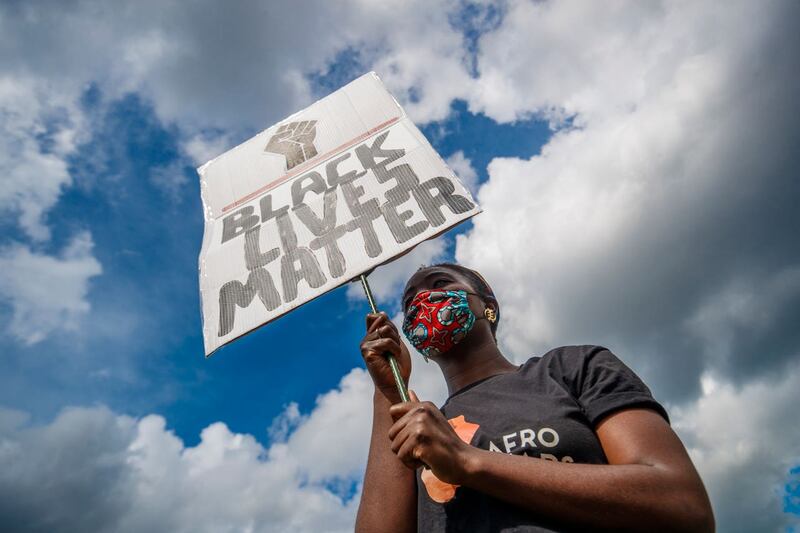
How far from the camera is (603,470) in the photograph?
6.56 ft

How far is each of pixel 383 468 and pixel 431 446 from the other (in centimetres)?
94

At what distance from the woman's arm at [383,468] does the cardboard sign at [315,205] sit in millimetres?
414

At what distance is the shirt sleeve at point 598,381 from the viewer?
2.32 metres

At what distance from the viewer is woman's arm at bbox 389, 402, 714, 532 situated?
193 centimetres

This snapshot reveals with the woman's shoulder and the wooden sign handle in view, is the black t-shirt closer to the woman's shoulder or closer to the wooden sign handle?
the woman's shoulder

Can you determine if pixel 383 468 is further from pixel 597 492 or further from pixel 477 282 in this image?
pixel 477 282

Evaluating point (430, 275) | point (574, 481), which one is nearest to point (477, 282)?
point (430, 275)

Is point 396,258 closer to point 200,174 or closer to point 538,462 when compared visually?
point 538,462

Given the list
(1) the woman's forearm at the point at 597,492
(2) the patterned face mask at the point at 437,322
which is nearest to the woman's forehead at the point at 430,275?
(2) the patterned face mask at the point at 437,322

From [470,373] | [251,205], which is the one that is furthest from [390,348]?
[251,205]

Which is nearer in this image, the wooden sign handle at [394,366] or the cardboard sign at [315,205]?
the wooden sign handle at [394,366]

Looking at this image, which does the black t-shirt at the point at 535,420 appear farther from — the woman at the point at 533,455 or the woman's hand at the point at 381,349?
the woman's hand at the point at 381,349

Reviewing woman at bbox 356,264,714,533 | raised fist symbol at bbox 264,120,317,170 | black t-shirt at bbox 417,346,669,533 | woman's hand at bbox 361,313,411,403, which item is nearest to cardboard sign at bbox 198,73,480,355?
raised fist symbol at bbox 264,120,317,170

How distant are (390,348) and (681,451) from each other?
1.47 meters
